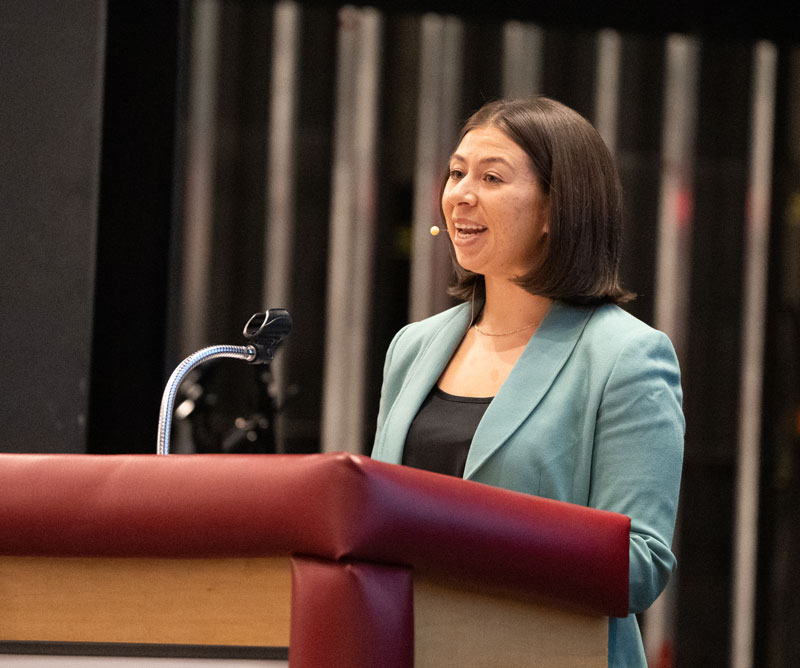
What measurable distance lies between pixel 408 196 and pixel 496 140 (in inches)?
90.3

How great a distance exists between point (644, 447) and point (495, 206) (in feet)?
1.42

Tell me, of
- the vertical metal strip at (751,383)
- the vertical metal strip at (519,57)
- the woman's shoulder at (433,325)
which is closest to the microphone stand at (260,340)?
the woman's shoulder at (433,325)

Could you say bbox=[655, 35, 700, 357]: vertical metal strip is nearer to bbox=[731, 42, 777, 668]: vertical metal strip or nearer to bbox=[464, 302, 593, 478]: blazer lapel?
bbox=[731, 42, 777, 668]: vertical metal strip

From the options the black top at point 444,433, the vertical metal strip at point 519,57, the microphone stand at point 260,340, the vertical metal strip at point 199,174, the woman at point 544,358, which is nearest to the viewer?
the microphone stand at point 260,340

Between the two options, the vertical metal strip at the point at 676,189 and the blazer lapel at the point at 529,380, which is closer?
the blazer lapel at the point at 529,380

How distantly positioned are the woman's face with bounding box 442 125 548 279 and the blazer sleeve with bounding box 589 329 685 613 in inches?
9.6

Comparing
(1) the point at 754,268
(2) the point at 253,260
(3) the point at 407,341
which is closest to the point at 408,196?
(2) the point at 253,260

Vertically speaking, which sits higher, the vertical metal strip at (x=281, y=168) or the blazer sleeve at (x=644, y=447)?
the vertical metal strip at (x=281, y=168)

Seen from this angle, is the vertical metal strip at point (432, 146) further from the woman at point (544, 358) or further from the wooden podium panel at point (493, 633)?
the wooden podium panel at point (493, 633)

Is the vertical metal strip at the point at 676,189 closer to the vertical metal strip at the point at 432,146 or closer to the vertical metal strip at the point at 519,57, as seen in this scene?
the vertical metal strip at the point at 519,57

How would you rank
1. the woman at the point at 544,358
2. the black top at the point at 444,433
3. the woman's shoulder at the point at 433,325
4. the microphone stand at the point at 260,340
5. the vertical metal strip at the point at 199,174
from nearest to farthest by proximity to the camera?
the microphone stand at the point at 260,340, the woman at the point at 544,358, the black top at the point at 444,433, the woman's shoulder at the point at 433,325, the vertical metal strip at the point at 199,174

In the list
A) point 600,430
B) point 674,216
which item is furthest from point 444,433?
point 674,216

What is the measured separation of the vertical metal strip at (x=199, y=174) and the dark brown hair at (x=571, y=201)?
2380 mm

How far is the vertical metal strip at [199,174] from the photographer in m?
3.69
